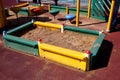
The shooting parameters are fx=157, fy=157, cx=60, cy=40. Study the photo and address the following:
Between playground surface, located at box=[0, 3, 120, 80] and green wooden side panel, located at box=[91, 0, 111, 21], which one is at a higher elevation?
green wooden side panel, located at box=[91, 0, 111, 21]

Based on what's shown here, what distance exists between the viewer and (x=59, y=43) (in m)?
8.92

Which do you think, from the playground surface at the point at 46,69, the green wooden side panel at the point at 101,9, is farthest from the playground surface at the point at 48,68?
the green wooden side panel at the point at 101,9

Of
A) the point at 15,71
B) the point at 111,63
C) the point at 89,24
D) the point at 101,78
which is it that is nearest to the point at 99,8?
the point at 89,24

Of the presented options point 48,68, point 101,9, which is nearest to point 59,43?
point 48,68

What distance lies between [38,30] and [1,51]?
3.04 m

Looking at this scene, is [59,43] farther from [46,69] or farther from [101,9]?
[101,9]

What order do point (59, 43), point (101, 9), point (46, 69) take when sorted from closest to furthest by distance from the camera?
point (46, 69) → point (59, 43) → point (101, 9)

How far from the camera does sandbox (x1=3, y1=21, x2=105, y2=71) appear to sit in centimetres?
682

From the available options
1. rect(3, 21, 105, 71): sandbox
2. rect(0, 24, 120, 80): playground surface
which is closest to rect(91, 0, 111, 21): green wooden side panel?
rect(3, 21, 105, 71): sandbox

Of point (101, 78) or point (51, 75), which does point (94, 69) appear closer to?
point (101, 78)

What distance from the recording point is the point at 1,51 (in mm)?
8586

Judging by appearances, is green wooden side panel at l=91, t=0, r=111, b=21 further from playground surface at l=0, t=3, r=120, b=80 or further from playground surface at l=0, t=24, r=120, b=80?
playground surface at l=0, t=24, r=120, b=80

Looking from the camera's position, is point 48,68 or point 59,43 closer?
point 48,68

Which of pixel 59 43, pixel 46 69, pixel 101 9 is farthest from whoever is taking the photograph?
pixel 101 9
